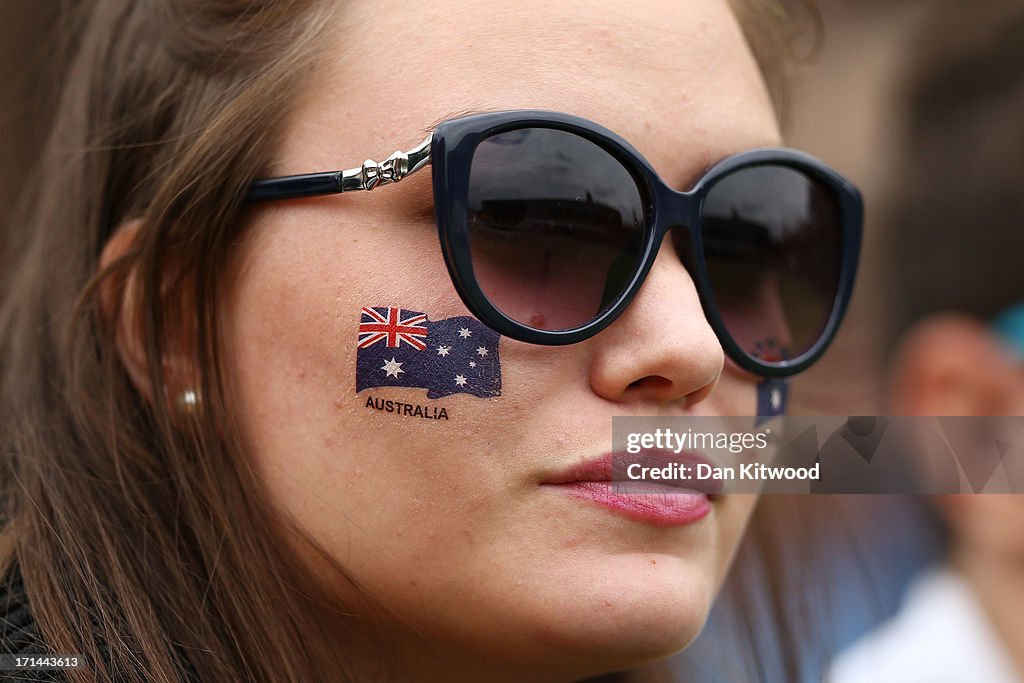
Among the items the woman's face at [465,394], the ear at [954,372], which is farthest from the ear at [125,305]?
the ear at [954,372]

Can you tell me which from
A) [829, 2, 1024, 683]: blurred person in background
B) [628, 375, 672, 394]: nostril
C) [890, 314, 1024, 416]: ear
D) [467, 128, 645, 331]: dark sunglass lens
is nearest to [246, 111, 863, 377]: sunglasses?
[467, 128, 645, 331]: dark sunglass lens

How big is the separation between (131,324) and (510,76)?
757 mm

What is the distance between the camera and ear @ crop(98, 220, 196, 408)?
1625mm

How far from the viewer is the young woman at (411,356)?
4.74 ft

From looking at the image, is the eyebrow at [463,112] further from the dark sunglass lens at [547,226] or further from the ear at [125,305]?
the ear at [125,305]

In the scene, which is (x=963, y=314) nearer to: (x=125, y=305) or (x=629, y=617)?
(x=629, y=617)

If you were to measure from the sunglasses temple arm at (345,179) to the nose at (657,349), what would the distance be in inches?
14.8

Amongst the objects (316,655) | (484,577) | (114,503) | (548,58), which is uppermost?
(548,58)

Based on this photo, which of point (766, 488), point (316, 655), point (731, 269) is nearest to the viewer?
point (316, 655)

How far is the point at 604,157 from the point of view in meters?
1.48

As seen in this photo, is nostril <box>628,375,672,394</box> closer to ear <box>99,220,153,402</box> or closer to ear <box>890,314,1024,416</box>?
ear <box>99,220,153,402</box>

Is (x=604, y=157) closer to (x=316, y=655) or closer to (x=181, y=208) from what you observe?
(x=181, y=208)

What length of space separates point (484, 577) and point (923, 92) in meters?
3.14

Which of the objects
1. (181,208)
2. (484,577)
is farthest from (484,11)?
(484,577)
